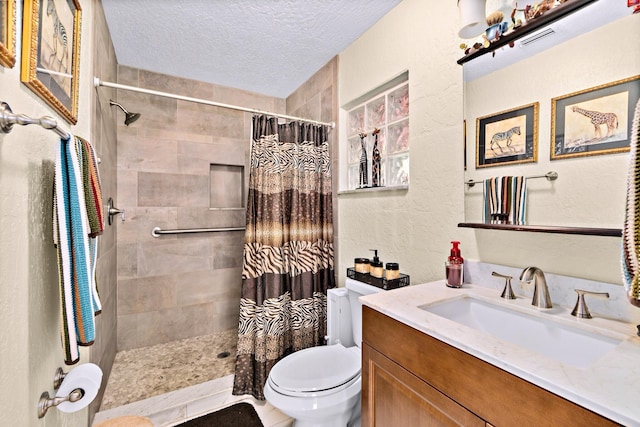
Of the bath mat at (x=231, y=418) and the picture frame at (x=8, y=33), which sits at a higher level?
the picture frame at (x=8, y=33)

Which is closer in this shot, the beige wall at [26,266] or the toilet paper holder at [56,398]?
the beige wall at [26,266]

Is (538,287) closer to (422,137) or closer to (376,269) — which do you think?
→ (376,269)

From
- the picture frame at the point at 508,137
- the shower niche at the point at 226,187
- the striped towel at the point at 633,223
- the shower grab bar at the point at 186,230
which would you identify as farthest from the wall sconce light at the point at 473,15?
the shower grab bar at the point at 186,230

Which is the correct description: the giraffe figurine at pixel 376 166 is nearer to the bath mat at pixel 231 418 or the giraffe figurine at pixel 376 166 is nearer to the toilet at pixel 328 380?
the toilet at pixel 328 380

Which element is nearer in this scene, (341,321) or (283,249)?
(341,321)

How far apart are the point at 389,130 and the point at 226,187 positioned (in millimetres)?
1724

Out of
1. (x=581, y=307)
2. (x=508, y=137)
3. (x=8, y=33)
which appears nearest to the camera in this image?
(x=8, y=33)

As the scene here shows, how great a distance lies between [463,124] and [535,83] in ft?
0.99

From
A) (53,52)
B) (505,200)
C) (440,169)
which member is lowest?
(505,200)

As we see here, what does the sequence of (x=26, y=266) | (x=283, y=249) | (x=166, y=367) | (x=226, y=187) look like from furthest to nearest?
(x=226, y=187), (x=166, y=367), (x=283, y=249), (x=26, y=266)

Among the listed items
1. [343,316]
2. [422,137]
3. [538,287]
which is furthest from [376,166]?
[538,287]

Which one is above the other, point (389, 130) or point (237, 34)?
point (237, 34)

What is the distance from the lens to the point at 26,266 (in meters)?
0.66

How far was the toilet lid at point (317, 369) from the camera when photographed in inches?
50.8
